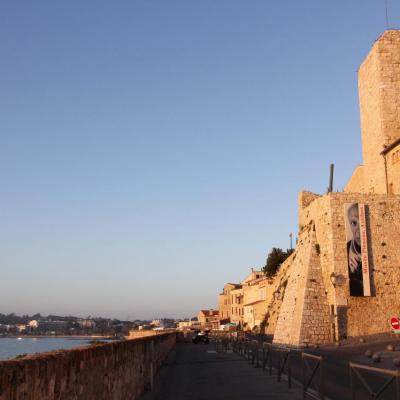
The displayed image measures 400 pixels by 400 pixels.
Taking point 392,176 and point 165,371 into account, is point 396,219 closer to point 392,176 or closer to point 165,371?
point 392,176

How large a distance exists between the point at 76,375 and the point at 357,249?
91.5 feet

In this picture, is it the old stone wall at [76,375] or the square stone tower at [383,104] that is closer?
the old stone wall at [76,375]

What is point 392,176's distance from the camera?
3756cm

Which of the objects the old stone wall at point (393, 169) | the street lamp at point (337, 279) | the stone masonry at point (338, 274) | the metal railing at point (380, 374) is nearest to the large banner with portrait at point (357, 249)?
the stone masonry at point (338, 274)

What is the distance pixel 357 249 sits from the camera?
1257 inches

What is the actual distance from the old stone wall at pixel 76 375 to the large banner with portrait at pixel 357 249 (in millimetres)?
21759

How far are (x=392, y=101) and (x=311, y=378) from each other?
106 feet

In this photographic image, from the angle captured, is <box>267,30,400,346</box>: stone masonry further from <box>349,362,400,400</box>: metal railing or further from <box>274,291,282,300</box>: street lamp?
<box>349,362,400,400</box>: metal railing

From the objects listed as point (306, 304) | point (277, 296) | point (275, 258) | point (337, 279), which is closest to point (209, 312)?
point (275, 258)

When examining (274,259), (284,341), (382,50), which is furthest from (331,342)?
(274,259)

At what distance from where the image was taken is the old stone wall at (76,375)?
4.59m

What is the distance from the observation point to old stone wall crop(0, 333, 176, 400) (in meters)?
4.59

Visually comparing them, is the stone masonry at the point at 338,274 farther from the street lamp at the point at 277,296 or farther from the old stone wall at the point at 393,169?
the street lamp at the point at 277,296

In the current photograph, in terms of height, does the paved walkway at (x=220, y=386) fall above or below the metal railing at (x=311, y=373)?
below
